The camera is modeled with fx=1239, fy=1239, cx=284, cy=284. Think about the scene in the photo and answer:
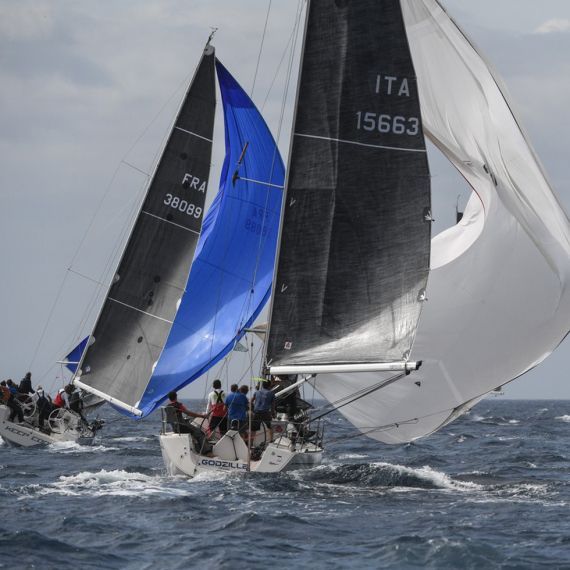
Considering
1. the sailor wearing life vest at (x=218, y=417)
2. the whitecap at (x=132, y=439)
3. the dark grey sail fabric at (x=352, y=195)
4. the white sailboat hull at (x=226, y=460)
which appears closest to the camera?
the dark grey sail fabric at (x=352, y=195)

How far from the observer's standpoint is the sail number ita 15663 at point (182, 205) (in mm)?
29016

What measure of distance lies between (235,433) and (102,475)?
2.75 m

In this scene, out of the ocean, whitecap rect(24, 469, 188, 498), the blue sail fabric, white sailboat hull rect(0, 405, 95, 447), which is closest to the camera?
the ocean

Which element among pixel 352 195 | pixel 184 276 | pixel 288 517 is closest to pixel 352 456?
pixel 184 276

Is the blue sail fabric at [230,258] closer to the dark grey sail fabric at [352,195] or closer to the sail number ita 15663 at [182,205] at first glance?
the sail number ita 15663 at [182,205]

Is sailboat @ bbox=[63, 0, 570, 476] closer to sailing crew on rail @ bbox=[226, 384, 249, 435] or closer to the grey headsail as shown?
sailing crew on rail @ bbox=[226, 384, 249, 435]

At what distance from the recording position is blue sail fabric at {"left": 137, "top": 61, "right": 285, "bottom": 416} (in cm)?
2864

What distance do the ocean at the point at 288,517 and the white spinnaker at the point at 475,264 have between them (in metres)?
1.54

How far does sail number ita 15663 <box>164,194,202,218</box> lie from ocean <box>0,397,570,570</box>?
6.16 meters

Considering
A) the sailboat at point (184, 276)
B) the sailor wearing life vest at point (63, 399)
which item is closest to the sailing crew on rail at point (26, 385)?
the sailor wearing life vest at point (63, 399)

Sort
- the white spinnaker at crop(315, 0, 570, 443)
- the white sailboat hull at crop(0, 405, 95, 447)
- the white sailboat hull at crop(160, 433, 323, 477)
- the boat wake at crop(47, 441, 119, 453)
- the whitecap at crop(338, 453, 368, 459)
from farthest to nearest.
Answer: the white sailboat hull at crop(0, 405, 95, 447) < the boat wake at crop(47, 441, 119, 453) < the whitecap at crop(338, 453, 368, 459) < the white spinnaker at crop(315, 0, 570, 443) < the white sailboat hull at crop(160, 433, 323, 477)

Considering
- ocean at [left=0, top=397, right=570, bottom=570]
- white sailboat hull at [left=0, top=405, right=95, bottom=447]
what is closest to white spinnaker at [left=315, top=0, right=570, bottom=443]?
ocean at [left=0, top=397, right=570, bottom=570]

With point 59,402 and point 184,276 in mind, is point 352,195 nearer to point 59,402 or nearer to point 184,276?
point 184,276

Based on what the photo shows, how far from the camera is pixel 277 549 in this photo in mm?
15195
